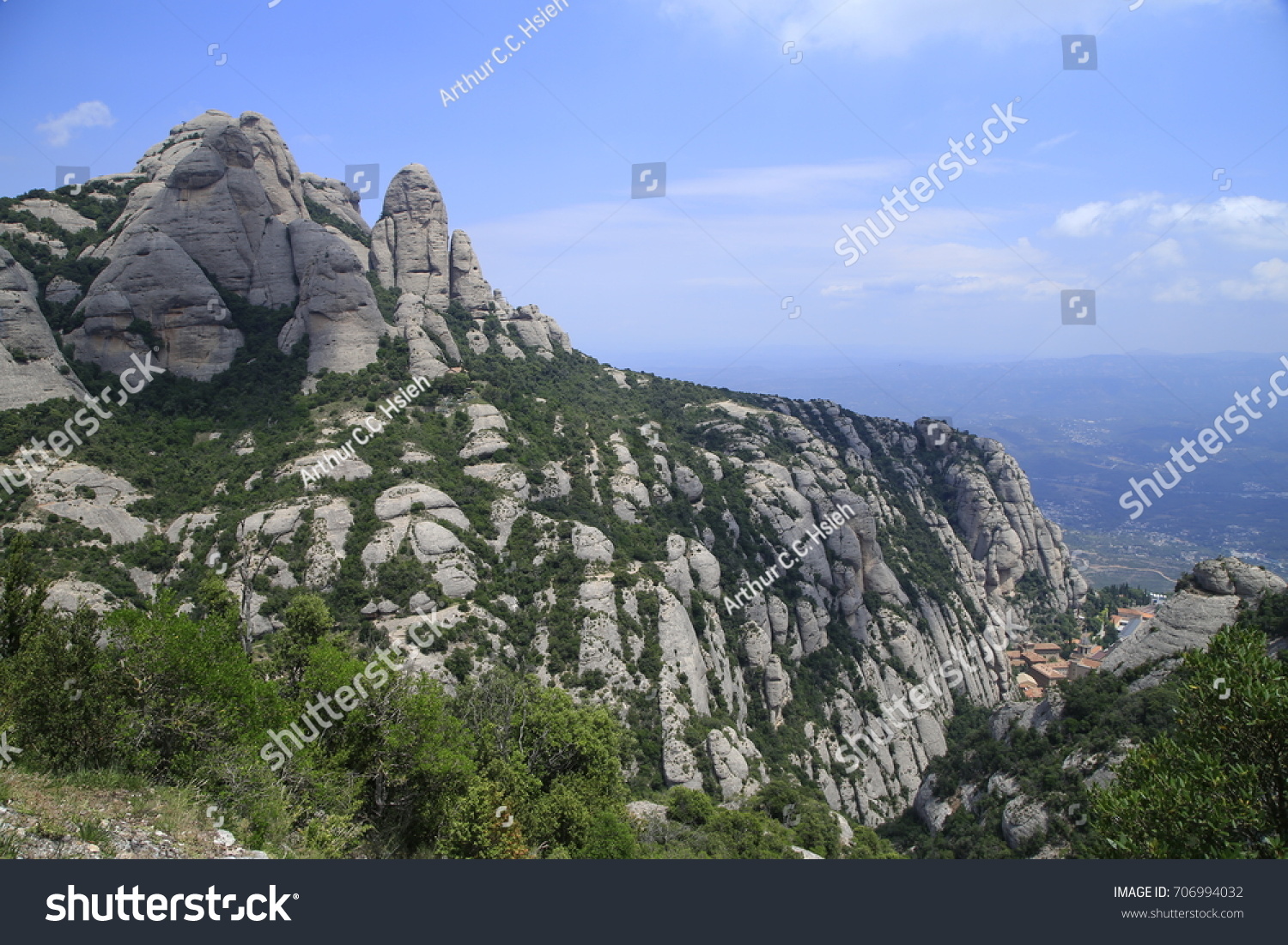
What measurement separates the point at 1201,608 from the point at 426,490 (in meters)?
42.6

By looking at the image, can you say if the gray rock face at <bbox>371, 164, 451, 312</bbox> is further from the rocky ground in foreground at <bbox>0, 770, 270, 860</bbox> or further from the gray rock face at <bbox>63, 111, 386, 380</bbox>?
the rocky ground in foreground at <bbox>0, 770, 270, 860</bbox>

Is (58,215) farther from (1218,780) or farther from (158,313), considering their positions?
(1218,780)

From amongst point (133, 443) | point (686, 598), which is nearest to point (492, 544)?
point (686, 598)

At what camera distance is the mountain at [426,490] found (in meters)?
35.1

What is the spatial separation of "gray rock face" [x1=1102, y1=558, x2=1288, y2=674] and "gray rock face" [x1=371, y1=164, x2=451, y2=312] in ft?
210

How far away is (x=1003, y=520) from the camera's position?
92312 millimetres

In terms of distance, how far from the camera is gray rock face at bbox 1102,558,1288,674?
33375mm

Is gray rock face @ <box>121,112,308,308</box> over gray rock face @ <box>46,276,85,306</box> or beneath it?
over

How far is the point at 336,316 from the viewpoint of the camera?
49.8 m

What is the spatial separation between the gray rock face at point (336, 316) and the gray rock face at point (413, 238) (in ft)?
59.5
